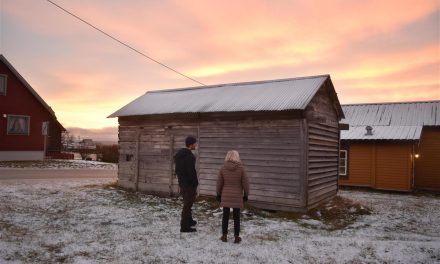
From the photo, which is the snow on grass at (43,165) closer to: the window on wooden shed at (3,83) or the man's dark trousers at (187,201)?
the window on wooden shed at (3,83)

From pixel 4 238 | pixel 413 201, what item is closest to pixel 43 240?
pixel 4 238

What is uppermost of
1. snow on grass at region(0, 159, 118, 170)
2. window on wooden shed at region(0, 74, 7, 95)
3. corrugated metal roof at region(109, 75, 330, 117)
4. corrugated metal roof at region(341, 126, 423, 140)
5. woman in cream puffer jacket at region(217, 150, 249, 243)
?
window on wooden shed at region(0, 74, 7, 95)

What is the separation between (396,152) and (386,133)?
1.22 meters

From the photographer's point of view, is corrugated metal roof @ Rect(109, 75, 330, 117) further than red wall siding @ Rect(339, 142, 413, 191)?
No

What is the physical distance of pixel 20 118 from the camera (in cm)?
2831

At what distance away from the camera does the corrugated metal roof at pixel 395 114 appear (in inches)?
834

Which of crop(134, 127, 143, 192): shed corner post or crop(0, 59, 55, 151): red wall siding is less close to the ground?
crop(0, 59, 55, 151): red wall siding

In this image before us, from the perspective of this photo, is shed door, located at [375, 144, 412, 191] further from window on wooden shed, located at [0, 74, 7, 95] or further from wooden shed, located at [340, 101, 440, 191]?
window on wooden shed, located at [0, 74, 7, 95]

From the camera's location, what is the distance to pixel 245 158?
12.9m

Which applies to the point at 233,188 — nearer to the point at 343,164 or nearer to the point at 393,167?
the point at 393,167

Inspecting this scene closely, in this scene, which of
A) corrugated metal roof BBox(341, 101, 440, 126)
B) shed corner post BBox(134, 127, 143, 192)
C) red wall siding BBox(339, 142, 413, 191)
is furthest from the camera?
corrugated metal roof BBox(341, 101, 440, 126)

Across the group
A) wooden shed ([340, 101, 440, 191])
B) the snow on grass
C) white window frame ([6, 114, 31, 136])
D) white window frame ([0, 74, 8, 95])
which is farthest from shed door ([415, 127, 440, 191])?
white window frame ([0, 74, 8, 95])

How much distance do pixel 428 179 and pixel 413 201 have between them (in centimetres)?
534

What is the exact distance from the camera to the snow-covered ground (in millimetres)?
7043
